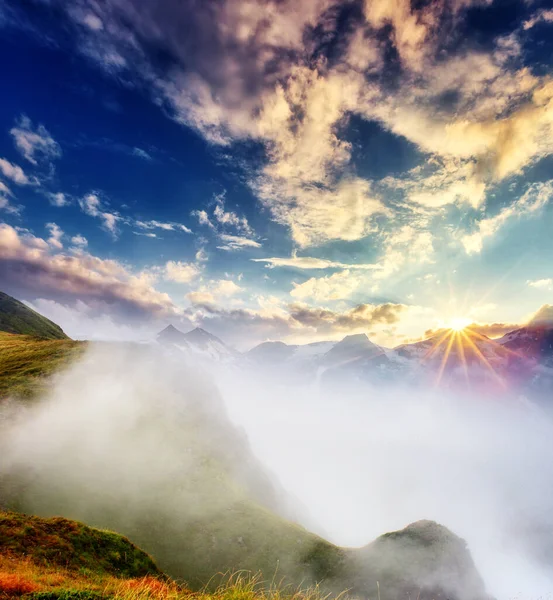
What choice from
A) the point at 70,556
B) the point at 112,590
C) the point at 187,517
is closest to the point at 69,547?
the point at 70,556

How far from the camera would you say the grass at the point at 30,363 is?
91.4 metres

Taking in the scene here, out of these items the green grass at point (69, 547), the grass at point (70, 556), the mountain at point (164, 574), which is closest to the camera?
the mountain at point (164, 574)

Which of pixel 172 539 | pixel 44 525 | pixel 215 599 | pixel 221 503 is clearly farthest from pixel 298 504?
pixel 215 599

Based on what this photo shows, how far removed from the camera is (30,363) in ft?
360

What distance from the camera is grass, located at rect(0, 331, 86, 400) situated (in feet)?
300

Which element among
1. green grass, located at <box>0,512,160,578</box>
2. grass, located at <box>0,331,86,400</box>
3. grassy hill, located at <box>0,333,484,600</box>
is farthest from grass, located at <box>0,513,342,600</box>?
grass, located at <box>0,331,86,400</box>

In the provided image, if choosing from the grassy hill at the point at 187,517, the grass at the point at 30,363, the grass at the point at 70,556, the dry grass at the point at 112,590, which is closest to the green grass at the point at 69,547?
the grass at the point at 70,556

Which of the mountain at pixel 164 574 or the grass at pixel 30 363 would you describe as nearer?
the mountain at pixel 164 574

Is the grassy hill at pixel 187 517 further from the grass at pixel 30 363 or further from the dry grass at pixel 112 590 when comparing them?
the dry grass at pixel 112 590

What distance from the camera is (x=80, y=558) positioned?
2670 cm

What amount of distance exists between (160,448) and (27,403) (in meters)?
37.8

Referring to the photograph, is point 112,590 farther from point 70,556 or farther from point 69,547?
point 69,547

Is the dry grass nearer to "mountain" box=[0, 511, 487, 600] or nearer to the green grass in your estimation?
"mountain" box=[0, 511, 487, 600]

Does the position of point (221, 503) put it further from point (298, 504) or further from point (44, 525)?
point (298, 504)
